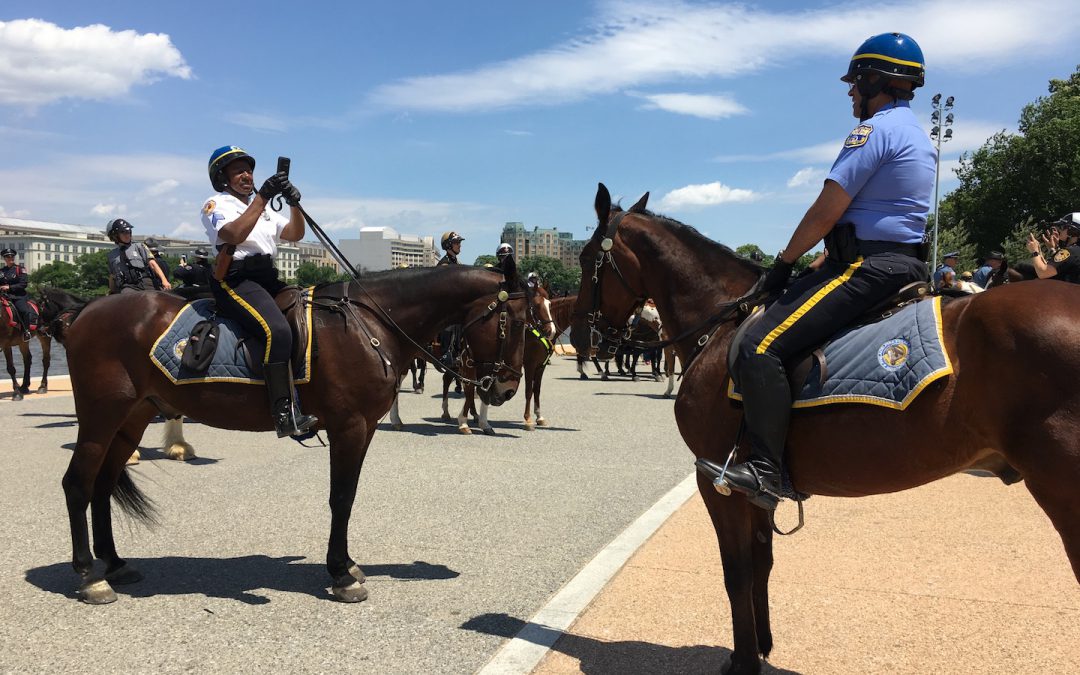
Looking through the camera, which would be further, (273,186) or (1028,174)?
(1028,174)

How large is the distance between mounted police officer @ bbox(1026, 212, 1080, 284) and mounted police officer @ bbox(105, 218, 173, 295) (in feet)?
31.7

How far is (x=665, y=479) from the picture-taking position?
8695mm

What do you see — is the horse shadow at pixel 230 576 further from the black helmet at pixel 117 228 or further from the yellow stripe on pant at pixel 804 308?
the black helmet at pixel 117 228

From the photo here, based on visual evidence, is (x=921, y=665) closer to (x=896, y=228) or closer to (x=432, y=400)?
(x=896, y=228)

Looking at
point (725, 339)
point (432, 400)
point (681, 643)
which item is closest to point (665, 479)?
point (681, 643)

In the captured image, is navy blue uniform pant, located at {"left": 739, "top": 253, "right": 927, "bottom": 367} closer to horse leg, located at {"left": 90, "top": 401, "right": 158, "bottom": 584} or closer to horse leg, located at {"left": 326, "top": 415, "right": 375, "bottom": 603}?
horse leg, located at {"left": 326, "top": 415, "right": 375, "bottom": 603}

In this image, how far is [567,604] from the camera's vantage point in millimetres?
4723

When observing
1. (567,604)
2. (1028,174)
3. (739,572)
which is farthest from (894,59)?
(1028,174)

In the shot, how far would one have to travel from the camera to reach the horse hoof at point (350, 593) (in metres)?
4.85

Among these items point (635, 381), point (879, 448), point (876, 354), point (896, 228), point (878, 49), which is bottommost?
point (635, 381)

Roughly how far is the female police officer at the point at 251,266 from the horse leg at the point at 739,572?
271 cm

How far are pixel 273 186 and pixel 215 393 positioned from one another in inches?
55.1

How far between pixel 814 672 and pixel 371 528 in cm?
381

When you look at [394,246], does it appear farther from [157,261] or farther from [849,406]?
[849,406]
